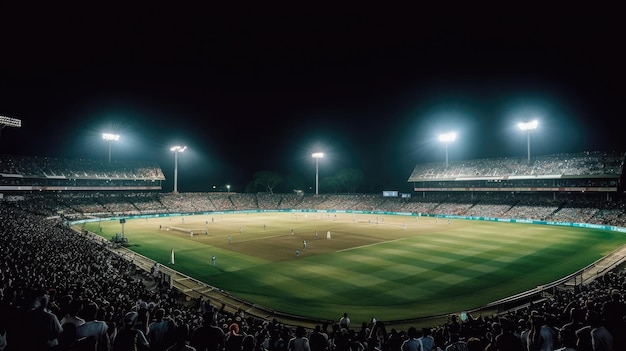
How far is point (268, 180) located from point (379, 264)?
310ft

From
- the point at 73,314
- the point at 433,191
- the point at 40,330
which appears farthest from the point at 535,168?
the point at 40,330

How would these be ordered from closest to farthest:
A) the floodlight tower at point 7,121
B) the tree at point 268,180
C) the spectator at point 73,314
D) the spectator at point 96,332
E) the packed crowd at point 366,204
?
the spectator at point 96,332 → the spectator at point 73,314 → the floodlight tower at point 7,121 → the packed crowd at point 366,204 → the tree at point 268,180

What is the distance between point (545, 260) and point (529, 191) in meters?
43.2

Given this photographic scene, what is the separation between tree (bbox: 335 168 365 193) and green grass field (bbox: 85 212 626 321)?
3083 inches

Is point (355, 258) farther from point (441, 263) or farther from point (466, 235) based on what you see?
point (466, 235)

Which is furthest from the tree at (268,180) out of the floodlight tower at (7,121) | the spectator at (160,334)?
the spectator at (160,334)

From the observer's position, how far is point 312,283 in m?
22.6

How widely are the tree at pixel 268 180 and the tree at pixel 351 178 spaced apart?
78.3ft

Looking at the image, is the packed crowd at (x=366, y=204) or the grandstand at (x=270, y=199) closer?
the grandstand at (x=270, y=199)

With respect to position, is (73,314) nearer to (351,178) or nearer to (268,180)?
(268,180)

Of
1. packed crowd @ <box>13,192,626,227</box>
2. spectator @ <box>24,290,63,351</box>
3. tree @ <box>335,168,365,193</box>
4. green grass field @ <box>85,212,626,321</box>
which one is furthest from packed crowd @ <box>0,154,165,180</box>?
spectator @ <box>24,290,63,351</box>

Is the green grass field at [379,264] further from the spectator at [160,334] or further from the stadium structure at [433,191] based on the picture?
the stadium structure at [433,191]

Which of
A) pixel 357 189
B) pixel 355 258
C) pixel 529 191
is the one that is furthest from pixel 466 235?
pixel 357 189

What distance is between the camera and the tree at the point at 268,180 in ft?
392
